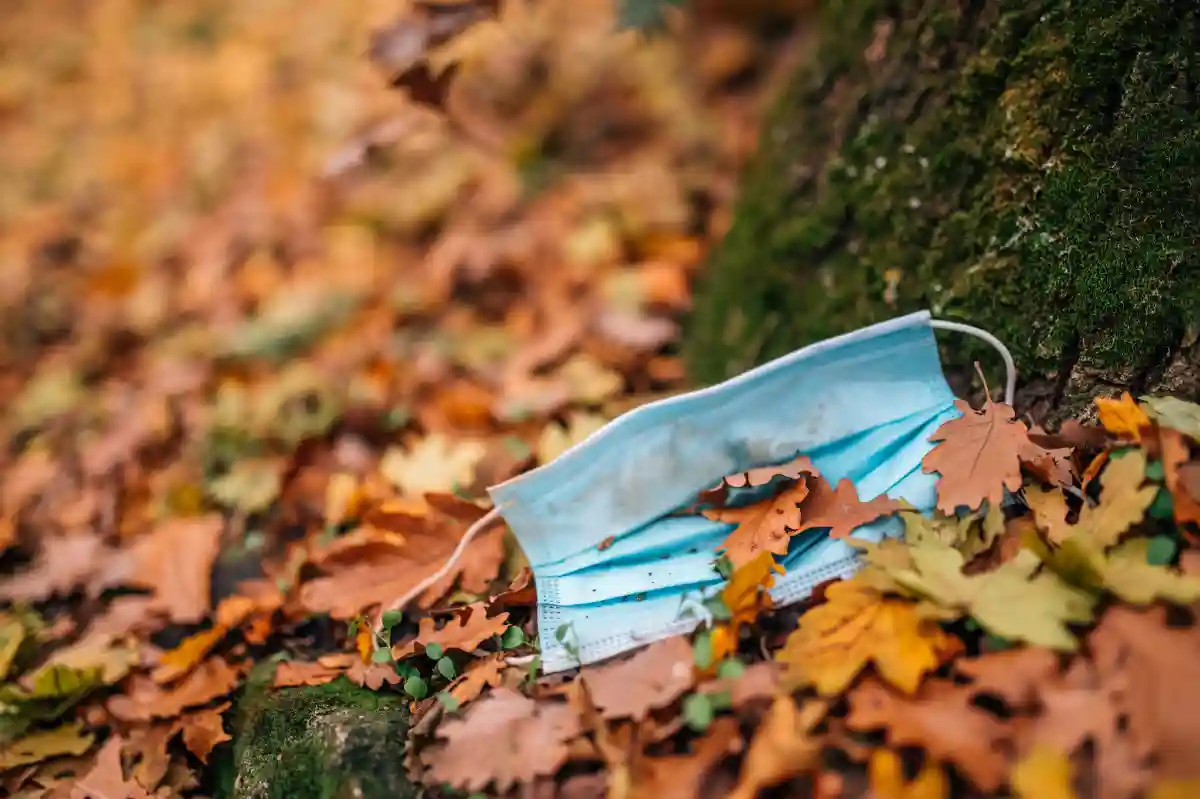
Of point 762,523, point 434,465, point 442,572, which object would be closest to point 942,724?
point 762,523

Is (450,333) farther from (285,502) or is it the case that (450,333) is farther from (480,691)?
(480,691)

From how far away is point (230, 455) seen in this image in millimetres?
2193

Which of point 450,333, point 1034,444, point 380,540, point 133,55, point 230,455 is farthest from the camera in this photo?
point 133,55

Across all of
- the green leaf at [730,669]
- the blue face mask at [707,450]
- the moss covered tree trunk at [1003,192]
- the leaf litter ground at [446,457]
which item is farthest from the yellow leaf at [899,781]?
the moss covered tree trunk at [1003,192]

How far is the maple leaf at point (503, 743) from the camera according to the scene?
1080 millimetres

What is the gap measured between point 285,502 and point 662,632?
3.92 ft

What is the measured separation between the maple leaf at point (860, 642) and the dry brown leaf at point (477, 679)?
1.44 ft

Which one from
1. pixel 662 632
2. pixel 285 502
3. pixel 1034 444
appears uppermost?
pixel 1034 444

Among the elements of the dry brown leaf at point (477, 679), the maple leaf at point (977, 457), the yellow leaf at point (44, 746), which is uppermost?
A: the maple leaf at point (977, 457)

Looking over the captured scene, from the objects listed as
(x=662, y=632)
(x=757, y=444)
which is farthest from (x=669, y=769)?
(x=757, y=444)

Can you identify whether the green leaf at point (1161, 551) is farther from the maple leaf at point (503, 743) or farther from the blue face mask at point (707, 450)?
the maple leaf at point (503, 743)

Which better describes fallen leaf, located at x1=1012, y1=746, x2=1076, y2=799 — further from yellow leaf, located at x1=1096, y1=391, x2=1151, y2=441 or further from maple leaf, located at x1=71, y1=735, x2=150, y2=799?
maple leaf, located at x1=71, y1=735, x2=150, y2=799

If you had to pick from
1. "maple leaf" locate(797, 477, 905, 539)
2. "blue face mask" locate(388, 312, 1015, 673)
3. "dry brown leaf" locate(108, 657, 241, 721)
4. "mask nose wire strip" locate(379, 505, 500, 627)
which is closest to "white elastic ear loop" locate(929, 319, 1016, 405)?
Result: "blue face mask" locate(388, 312, 1015, 673)

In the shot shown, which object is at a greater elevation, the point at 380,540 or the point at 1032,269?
the point at 1032,269
